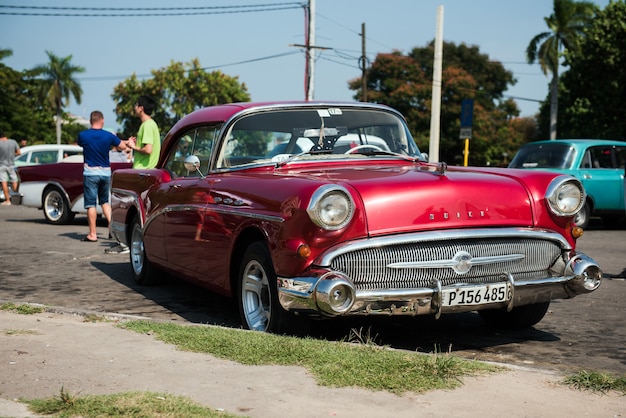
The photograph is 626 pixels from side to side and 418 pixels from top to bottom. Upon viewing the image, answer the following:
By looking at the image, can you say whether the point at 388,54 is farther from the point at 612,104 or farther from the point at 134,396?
the point at 134,396

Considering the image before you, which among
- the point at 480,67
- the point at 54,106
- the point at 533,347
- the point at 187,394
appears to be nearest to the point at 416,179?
the point at 533,347

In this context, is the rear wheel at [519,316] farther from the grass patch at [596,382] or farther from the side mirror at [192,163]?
the side mirror at [192,163]

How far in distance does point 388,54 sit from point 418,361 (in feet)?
204

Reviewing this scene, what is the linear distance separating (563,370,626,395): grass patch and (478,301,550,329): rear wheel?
1.68 metres

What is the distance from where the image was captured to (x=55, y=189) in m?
15.6

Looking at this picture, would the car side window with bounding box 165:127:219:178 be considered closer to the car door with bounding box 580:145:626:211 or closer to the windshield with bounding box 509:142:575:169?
the windshield with bounding box 509:142:575:169

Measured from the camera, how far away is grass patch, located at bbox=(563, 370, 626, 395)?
4.25m

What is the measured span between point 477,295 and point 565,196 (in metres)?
1.02

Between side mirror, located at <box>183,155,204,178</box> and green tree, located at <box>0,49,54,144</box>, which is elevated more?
green tree, located at <box>0,49,54,144</box>

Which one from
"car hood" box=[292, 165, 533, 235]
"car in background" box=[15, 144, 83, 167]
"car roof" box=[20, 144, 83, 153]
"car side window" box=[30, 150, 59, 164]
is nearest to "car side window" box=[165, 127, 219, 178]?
"car hood" box=[292, 165, 533, 235]

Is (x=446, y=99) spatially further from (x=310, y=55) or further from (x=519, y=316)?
(x=519, y=316)

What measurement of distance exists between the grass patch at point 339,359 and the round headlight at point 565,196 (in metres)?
1.37

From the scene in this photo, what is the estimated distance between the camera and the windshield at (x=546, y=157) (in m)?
15.8

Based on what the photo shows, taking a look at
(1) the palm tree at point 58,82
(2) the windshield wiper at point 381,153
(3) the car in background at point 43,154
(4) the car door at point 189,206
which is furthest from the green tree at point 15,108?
(2) the windshield wiper at point 381,153
